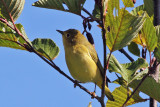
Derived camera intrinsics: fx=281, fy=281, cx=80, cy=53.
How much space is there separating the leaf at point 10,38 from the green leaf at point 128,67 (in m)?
0.70

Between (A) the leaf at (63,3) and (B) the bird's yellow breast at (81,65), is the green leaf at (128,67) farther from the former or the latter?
(B) the bird's yellow breast at (81,65)

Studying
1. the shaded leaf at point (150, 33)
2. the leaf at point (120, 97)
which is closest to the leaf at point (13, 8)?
the shaded leaf at point (150, 33)

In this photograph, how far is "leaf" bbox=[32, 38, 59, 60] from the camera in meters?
2.17

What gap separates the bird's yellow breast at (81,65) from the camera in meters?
3.20

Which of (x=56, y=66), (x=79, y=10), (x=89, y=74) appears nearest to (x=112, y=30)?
(x=79, y=10)

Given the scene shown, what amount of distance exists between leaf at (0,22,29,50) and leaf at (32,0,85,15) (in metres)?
0.28

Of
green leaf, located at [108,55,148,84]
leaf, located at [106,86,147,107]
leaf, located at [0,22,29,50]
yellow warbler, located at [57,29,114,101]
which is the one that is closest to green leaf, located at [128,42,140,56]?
leaf, located at [106,86,147,107]

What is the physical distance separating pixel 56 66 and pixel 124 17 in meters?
0.61

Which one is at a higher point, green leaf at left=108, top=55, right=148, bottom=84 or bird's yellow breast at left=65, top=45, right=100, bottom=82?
bird's yellow breast at left=65, top=45, right=100, bottom=82

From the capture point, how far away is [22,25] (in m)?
2.13

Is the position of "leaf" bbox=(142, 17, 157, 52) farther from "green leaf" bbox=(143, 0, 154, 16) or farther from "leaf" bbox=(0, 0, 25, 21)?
"leaf" bbox=(0, 0, 25, 21)

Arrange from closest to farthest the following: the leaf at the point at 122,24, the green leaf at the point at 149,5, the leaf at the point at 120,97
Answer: the leaf at the point at 122,24, the leaf at the point at 120,97, the green leaf at the point at 149,5

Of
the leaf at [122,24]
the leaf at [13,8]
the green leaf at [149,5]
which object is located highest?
the green leaf at [149,5]

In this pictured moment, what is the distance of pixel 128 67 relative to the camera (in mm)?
2141
